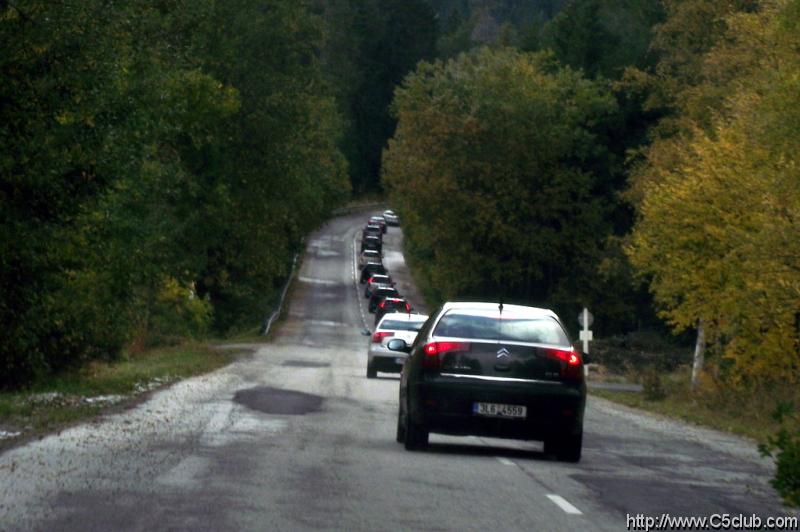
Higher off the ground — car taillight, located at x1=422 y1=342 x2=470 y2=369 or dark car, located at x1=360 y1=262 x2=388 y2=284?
car taillight, located at x1=422 y1=342 x2=470 y2=369

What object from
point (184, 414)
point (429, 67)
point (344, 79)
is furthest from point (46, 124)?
point (344, 79)

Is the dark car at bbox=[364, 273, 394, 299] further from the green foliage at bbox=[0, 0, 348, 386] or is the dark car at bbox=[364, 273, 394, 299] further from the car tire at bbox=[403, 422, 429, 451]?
the car tire at bbox=[403, 422, 429, 451]

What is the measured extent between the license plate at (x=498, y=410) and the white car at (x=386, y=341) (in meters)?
16.9

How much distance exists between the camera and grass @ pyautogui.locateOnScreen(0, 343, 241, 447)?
18.4 metres

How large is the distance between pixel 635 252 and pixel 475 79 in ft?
124

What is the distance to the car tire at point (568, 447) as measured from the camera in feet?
51.3

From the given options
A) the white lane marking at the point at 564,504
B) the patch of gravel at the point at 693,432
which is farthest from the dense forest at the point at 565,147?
the white lane marking at the point at 564,504

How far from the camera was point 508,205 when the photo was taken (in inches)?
2633

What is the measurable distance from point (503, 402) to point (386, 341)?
1837 centimetres

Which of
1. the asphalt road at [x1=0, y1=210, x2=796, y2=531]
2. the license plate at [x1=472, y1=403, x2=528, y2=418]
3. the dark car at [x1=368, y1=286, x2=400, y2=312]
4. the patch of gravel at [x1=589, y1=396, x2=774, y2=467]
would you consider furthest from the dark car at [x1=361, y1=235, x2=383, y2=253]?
the license plate at [x1=472, y1=403, x2=528, y2=418]

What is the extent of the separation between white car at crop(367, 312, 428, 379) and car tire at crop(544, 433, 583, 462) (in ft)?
54.8

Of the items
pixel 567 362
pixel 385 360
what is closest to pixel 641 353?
pixel 385 360

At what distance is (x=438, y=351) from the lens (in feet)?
51.5

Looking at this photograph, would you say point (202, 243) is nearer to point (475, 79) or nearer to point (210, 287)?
point (210, 287)
